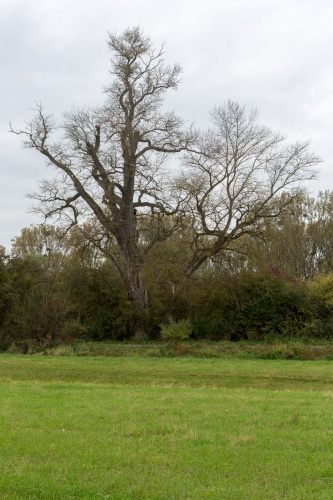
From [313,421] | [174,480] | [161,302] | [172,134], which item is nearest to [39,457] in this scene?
[174,480]

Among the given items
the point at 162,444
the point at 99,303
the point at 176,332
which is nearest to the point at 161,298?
the point at 99,303

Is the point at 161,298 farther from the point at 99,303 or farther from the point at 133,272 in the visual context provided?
the point at 99,303

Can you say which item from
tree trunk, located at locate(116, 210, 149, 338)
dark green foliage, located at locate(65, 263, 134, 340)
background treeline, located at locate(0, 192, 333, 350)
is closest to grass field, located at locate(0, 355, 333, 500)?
background treeline, located at locate(0, 192, 333, 350)

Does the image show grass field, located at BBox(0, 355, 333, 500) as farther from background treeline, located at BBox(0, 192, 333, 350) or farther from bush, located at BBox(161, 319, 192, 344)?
background treeline, located at BBox(0, 192, 333, 350)

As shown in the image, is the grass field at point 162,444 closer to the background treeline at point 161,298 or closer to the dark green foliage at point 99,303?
the background treeline at point 161,298

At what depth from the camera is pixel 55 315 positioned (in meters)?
29.2

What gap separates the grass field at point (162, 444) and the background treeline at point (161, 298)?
15.1 meters

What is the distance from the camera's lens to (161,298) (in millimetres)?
34875

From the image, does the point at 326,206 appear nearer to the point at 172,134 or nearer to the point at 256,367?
the point at 172,134

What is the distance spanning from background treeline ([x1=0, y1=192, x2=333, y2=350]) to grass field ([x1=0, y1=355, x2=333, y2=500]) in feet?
49.4

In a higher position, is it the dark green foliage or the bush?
the dark green foliage

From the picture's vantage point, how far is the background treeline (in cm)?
2922

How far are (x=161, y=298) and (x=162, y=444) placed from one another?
27360mm

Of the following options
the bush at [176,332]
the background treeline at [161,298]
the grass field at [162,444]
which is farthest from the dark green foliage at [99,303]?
the grass field at [162,444]
